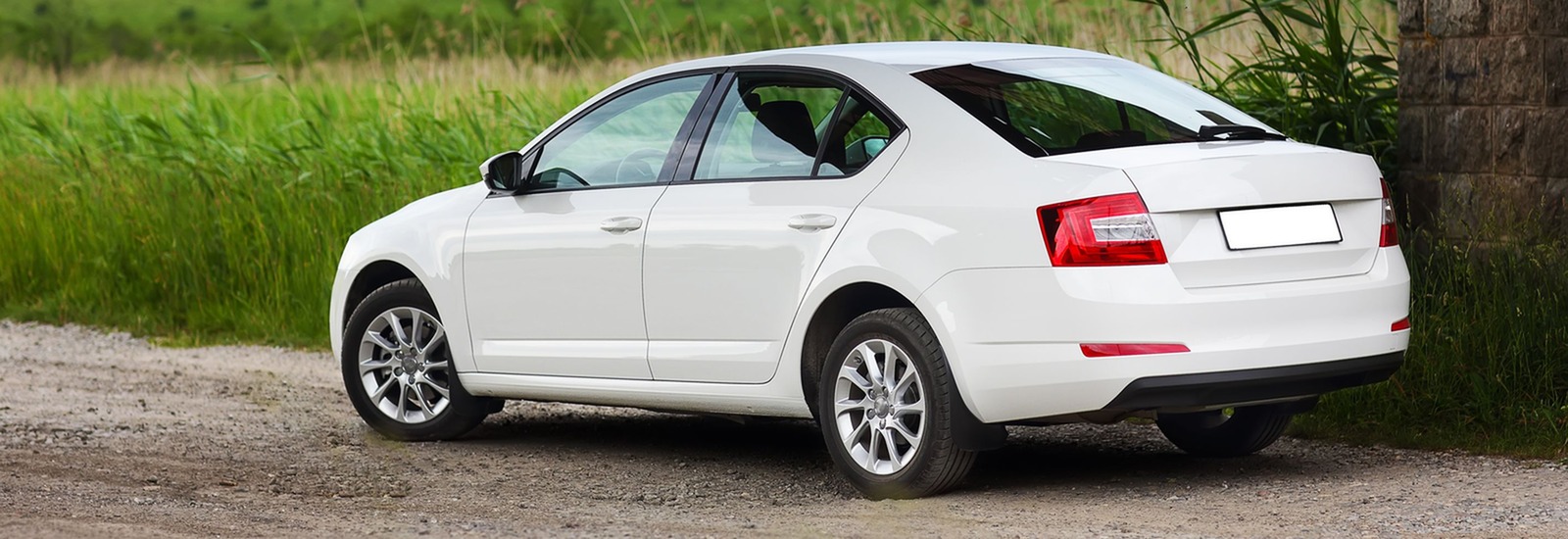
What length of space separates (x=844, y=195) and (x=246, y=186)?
28.3 ft

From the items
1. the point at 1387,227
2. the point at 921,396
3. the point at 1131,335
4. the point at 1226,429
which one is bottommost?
the point at 1226,429

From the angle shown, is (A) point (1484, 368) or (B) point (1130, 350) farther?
(A) point (1484, 368)

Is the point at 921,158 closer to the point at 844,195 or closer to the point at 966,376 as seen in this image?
the point at 844,195

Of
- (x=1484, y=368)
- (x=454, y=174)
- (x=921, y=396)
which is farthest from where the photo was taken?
(x=454, y=174)

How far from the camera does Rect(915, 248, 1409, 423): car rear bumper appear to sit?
5809 mm

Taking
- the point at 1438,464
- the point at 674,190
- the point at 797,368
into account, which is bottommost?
the point at 1438,464

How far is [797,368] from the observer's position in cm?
668

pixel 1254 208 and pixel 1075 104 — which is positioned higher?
pixel 1075 104

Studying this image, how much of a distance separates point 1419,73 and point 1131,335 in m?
3.58

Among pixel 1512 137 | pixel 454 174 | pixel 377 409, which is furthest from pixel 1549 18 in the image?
pixel 454 174

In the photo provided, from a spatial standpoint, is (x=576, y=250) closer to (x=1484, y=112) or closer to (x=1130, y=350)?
(x=1130, y=350)

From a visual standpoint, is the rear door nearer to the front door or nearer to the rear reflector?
the front door

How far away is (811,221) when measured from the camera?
6527mm

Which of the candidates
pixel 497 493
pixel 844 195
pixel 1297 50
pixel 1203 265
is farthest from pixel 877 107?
pixel 1297 50
